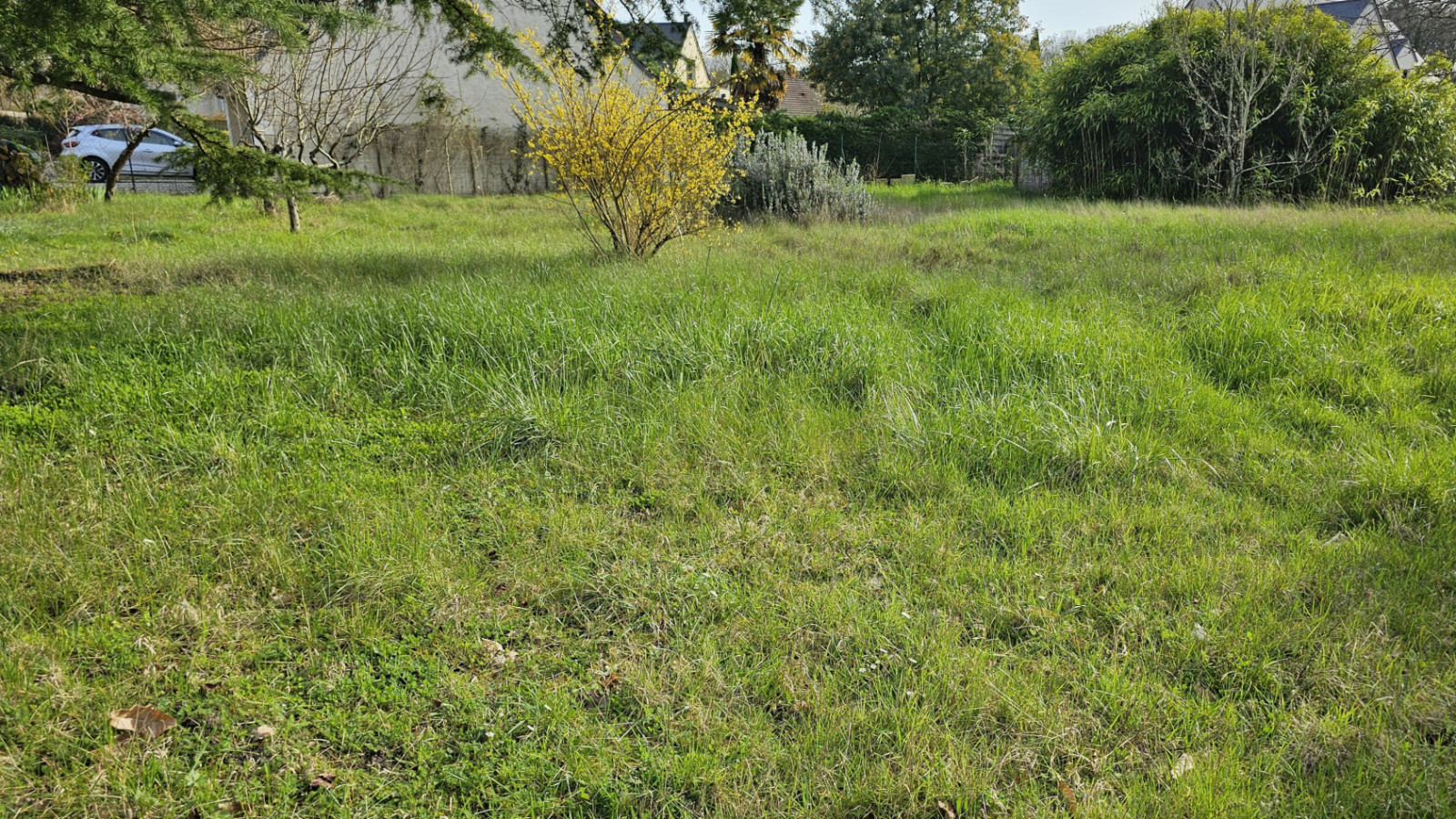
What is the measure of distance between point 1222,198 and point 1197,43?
9.46ft

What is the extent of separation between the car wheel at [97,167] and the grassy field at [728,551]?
15999 millimetres

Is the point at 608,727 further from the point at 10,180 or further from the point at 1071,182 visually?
the point at 10,180

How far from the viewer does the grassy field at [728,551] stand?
208cm

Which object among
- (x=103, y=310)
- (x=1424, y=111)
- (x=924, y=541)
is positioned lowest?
(x=924, y=541)

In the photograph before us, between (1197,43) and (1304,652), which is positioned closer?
(1304,652)

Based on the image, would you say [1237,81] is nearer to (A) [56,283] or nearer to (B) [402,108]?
(B) [402,108]

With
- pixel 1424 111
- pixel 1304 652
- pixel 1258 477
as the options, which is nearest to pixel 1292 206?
pixel 1424 111

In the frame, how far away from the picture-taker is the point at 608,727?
7.23 ft

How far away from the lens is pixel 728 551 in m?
3.07

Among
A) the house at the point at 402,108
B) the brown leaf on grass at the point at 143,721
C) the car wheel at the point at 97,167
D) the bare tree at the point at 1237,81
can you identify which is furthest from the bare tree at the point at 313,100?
the bare tree at the point at 1237,81

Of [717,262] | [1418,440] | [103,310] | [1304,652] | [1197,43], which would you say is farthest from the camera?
[1197,43]

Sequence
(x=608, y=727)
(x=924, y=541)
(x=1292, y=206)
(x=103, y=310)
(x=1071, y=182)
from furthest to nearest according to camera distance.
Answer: (x=1071, y=182)
(x=1292, y=206)
(x=103, y=310)
(x=924, y=541)
(x=608, y=727)

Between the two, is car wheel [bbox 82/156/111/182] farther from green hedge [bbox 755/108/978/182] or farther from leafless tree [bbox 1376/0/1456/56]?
leafless tree [bbox 1376/0/1456/56]

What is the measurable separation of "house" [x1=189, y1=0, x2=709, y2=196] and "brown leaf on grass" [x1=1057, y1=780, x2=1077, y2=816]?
713 centimetres
